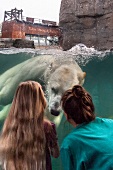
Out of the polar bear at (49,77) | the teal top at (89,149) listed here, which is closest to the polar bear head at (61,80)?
the polar bear at (49,77)

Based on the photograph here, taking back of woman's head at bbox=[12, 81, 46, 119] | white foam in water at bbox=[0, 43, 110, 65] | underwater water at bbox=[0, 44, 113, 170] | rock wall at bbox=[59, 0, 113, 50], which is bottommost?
underwater water at bbox=[0, 44, 113, 170]

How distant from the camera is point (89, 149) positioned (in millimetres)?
1369

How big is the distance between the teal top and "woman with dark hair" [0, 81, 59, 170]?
47 cm

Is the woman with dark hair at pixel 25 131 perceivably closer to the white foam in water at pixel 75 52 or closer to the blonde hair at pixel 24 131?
the blonde hair at pixel 24 131

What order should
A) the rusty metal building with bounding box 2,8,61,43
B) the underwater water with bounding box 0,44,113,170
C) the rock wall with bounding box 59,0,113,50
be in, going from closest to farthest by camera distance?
the underwater water with bounding box 0,44,113,170
the rock wall with bounding box 59,0,113,50
the rusty metal building with bounding box 2,8,61,43

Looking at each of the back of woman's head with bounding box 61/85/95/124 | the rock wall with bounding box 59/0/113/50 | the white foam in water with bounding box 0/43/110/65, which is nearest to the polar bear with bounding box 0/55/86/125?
the white foam in water with bounding box 0/43/110/65

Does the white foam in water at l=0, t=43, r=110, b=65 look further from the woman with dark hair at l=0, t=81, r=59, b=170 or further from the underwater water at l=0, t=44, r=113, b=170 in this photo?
the woman with dark hair at l=0, t=81, r=59, b=170

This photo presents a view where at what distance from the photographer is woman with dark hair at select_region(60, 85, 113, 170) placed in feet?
4.42

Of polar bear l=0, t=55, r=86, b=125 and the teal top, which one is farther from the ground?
the teal top

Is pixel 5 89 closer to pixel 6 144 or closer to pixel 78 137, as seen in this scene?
pixel 6 144

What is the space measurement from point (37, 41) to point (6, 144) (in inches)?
379

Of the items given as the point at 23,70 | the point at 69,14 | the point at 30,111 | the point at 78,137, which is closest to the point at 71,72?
the point at 23,70

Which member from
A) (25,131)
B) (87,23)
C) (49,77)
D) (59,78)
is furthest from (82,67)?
(25,131)

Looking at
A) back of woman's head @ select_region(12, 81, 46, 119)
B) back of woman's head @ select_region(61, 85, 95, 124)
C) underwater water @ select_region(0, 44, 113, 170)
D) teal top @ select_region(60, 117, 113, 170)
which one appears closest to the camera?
teal top @ select_region(60, 117, 113, 170)
